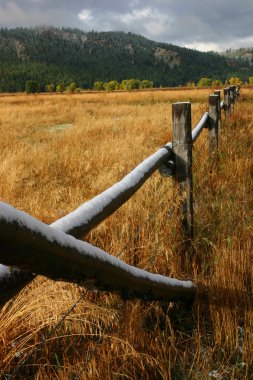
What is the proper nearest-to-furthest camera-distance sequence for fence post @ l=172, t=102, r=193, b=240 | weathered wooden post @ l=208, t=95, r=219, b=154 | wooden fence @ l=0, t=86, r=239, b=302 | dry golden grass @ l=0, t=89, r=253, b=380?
wooden fence @ l=0, t=86, r=239, b=302
dry golden grass @ l=0, t=89, r=253, b=380
fence post @ l=172, t=102, r=193, b=240
weathered wooden post @ l=208, t=95, r=219, b=154

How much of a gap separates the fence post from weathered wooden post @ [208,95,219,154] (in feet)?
7.46

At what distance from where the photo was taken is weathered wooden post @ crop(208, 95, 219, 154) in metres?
4.71

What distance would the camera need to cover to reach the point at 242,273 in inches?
76.2

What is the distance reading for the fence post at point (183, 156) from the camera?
95.7 inches

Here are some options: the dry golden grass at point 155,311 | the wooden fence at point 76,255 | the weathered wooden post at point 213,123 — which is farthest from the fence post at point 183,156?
the weathered wooden post at point 213,123

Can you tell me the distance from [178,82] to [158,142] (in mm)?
186695

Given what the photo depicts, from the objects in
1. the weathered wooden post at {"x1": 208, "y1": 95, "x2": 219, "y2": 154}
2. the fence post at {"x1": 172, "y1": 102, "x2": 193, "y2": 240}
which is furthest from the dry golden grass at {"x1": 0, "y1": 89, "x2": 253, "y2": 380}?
the weathered wooden post at {"x1": 208, "y1": 95, "x2": 219, "y2": 154}

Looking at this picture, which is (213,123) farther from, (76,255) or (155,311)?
(76,255)

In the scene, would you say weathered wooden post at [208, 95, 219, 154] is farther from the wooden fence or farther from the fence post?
the wooden fence

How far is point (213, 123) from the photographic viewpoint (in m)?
4.83

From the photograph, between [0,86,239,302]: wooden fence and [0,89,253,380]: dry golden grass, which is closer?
[0,86,239,302]: wooden fence

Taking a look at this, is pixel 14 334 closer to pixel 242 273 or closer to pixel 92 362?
pixel 92 362

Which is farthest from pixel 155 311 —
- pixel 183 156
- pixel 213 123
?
pixel 213 123

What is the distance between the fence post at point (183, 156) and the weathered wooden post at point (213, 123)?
7.46 ft
